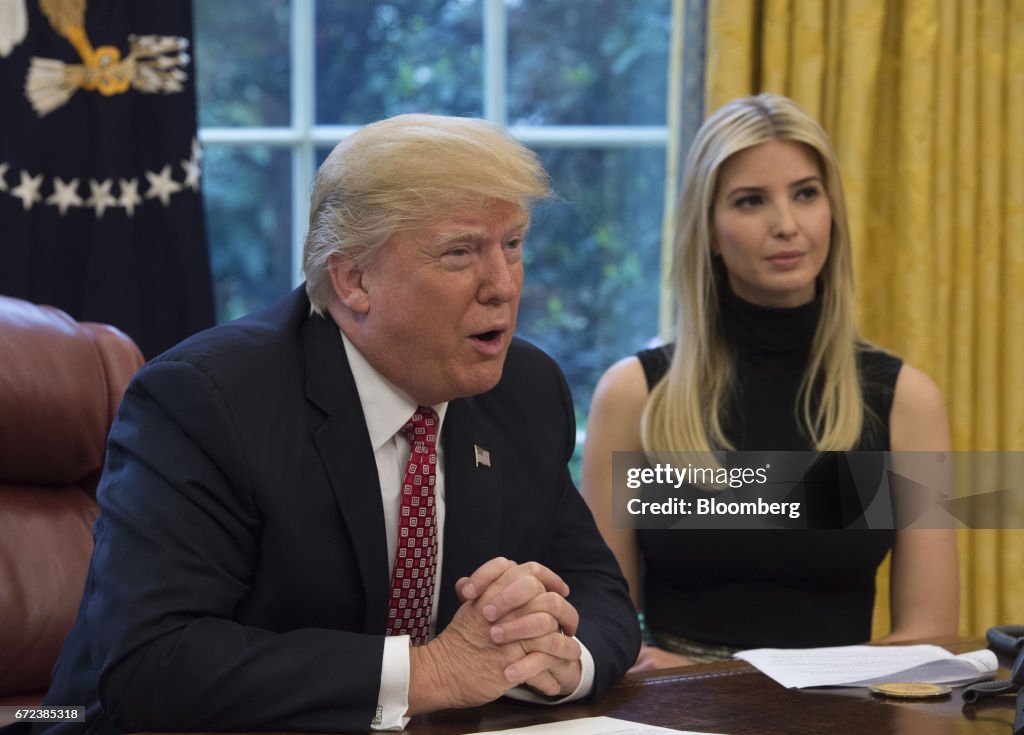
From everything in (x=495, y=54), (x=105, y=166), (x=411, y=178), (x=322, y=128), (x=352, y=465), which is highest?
(x=495, y=54)

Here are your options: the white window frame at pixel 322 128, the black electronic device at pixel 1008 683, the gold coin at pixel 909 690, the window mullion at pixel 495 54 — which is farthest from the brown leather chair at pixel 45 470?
the window mullion at pixel 495 54

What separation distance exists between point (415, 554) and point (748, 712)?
1.53 ft

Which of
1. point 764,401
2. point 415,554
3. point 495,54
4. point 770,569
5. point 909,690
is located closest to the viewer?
point 909,690

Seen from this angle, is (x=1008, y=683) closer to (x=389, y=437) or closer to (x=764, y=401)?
(x=389, y=437)

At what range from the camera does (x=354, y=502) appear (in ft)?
5.02

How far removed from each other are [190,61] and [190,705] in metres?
1.96

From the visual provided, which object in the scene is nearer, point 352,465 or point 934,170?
point 352,465

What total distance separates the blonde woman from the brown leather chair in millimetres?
950

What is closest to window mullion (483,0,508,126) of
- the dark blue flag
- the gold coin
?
the dark blue flag

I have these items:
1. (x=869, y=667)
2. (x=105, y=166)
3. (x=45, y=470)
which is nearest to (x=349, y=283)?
(x=45, y=470)

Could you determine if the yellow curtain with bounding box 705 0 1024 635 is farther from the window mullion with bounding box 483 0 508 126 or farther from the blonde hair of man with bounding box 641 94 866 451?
the window mullion with bounding box 483 0 508 126

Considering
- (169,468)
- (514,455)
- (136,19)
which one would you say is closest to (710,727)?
(514,455)

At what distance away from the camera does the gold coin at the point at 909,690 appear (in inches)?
57.5

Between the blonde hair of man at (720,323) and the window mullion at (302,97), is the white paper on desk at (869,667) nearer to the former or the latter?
the blonde hair of man at (720,323)
